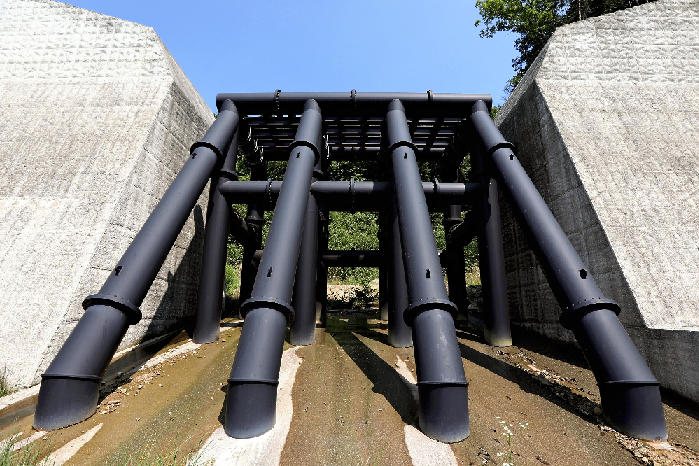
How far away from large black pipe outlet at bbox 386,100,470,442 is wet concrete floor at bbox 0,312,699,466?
260 mm

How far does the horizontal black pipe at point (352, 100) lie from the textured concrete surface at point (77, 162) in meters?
1.99

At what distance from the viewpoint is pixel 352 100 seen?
805cm

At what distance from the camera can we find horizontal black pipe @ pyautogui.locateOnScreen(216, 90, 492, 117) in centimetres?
801

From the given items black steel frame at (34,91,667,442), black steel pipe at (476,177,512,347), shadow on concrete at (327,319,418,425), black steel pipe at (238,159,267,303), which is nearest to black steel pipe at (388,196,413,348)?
black steel frame at (34,91,667,442)

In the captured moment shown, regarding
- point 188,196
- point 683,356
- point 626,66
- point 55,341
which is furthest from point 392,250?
point 626,66

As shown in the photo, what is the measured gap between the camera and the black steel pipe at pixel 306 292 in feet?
22.5

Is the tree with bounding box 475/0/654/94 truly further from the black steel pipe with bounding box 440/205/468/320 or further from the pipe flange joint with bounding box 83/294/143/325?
the pipe flange joint with bounding box 83/294/143/325

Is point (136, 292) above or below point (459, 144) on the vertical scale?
below

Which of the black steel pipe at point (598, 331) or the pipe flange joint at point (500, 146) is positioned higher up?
the pipe flange joint at point (500, 146)

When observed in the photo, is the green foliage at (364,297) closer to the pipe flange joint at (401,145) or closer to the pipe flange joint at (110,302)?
the pipe flange joint at (401,145)

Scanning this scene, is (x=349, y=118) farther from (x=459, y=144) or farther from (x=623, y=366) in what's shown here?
(x=623, y=366)

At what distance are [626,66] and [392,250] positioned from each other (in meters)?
7.75

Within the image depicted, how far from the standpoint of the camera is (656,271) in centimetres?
518

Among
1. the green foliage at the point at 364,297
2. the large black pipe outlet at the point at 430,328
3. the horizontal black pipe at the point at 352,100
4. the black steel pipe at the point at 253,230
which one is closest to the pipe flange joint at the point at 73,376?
the large black pipe outlet at the point at 430,328
